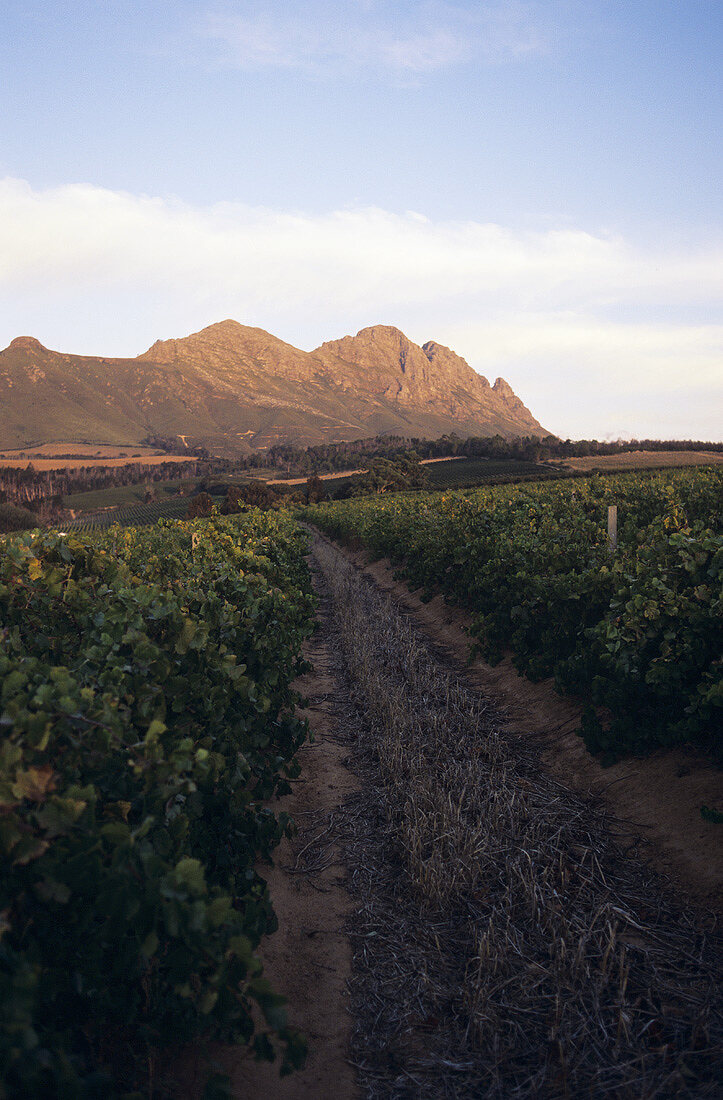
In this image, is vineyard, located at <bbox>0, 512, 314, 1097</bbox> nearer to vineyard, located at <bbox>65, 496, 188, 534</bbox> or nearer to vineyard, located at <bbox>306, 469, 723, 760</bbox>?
vineyard, located at <bbox>306, 469, 723, 760</bbox>


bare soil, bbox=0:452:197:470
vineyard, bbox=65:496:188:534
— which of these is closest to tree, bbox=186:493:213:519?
vineyard, bbox=65:496:188:534

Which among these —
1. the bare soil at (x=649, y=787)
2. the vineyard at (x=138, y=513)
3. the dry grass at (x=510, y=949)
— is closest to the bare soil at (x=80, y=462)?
the vineyard at (x=138, y=513)

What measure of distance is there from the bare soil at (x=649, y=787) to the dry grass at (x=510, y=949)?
0.19 m

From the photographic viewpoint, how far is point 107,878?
Answer: 72.7 inches

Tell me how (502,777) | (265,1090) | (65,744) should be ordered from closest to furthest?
(65,744) → (265,1090) → (502,777)

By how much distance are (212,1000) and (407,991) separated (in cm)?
151

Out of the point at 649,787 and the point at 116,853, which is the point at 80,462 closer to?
the point at 649,787

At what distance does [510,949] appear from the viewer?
3.12 metres

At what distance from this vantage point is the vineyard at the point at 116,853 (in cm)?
180

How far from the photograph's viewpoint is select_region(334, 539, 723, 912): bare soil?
3766 millimetres

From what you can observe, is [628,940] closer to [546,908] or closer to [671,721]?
[546,908]

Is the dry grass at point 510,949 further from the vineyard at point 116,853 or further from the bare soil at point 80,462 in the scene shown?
the bare soil at point 80,462

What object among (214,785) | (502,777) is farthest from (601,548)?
(214,785)

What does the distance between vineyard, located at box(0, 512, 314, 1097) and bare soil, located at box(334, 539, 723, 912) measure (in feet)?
7.88
